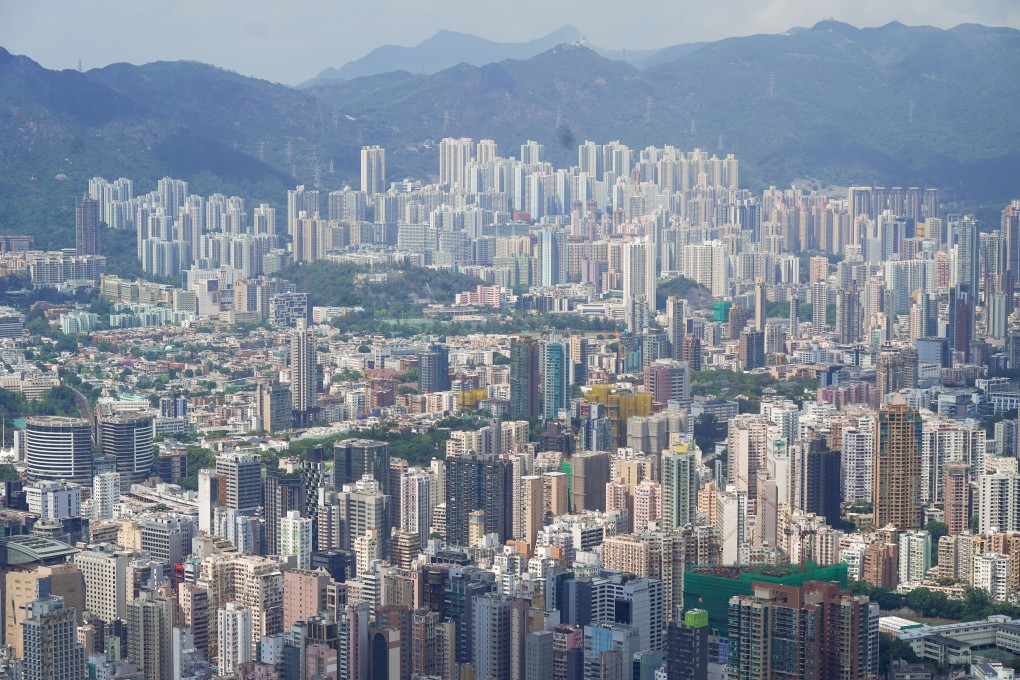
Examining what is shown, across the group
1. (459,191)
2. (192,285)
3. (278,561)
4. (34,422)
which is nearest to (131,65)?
(459,191)

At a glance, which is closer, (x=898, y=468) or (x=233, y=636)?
(x=233, y=636)

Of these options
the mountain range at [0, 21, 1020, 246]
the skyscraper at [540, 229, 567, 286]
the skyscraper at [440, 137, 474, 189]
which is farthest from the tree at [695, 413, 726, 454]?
the skyscraper at [440, 137, 474, 189]

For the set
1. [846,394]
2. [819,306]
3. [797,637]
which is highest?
[819,306]

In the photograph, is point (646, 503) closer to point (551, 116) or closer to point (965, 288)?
point (965, 288)

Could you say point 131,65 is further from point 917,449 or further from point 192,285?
point 917,449

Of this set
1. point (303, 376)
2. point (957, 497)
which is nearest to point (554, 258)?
point (303, 376)

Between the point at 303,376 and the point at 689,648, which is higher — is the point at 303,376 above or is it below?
above
